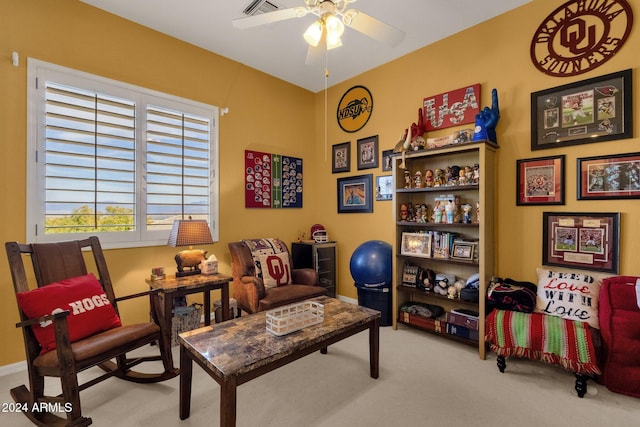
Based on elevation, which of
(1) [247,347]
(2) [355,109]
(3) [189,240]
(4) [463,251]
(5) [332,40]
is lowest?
(1) [247,347]

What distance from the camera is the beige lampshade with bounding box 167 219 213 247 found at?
2.81 m

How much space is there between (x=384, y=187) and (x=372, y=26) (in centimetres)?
204

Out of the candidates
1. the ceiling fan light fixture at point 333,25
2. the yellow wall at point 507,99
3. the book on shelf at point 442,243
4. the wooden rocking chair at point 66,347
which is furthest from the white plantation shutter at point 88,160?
the book on shelf at point 442,243

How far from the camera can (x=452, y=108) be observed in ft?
10.4

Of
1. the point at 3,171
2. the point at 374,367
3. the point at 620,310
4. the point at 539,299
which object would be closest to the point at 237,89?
the point at 3,171

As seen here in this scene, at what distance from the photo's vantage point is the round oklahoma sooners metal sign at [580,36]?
7.57ft

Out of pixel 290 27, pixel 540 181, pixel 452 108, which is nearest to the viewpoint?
pixel 540 181

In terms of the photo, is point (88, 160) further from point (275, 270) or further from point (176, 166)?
Answer: point (275, 270)

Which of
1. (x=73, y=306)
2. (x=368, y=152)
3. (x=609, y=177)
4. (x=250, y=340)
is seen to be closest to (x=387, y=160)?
(x=368, y=152)

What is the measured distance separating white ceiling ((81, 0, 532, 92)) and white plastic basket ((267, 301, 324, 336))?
2.49m

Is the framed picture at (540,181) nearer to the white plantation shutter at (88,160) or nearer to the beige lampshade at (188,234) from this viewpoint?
the beige lampshade at (188,234)

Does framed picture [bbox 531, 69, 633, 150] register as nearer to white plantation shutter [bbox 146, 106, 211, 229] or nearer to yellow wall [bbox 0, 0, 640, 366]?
yellow wall [bbox 0, 0, 640, 366]

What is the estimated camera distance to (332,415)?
186 centimetres

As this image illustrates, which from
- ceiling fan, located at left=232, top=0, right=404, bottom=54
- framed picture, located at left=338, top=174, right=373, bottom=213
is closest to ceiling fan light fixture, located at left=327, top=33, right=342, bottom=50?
ceiling fan, located at left=232, top=0, right=404, bottom=54
